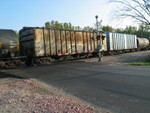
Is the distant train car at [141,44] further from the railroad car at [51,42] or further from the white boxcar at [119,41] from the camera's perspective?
the railroad car at [51,42]

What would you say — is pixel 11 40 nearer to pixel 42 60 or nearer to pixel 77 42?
pixel 42 60

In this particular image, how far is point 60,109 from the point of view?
423 centimetres

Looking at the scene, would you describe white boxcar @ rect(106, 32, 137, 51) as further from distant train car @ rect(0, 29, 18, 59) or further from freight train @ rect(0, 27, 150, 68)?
distant train car @ rect(0, 29, 18, 59)

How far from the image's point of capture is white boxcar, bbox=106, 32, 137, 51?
82.8 feet

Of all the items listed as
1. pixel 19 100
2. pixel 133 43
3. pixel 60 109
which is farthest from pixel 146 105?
pixel 133 43

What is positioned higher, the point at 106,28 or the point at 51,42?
the point at 106,28

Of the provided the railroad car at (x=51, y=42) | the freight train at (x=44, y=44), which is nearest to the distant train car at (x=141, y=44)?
the freight train at (x=44, y=44)

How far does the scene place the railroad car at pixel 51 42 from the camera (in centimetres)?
1541

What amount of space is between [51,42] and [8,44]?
446 cm

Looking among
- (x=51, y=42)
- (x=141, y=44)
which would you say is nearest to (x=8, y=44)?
(x=51, y=42)

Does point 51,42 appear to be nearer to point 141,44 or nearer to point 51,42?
point 51,42

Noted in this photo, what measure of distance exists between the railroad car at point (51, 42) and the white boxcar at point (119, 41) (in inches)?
230

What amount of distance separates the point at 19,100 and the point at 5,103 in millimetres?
474

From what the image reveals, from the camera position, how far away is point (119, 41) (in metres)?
27.8
